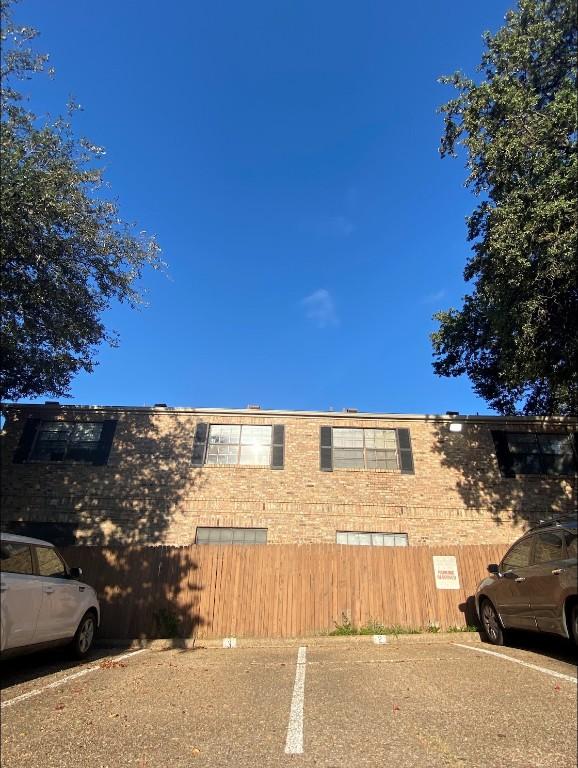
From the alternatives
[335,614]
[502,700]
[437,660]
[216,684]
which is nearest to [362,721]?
[502,700]

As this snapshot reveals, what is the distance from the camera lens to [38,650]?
5.52 metres

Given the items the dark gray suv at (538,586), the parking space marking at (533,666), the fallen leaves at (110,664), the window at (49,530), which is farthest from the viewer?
the window at (49,530)

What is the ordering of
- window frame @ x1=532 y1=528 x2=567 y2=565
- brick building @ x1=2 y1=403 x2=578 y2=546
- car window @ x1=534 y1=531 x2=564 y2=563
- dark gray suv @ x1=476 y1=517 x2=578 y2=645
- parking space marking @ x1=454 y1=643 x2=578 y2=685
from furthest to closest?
brick building @ x1=2 y1=403 x2=578 y2=546, car window @ x1=534 y1=531 x2=564 y2=563, window frame @ x1=532 y1=528 x2=567 y2=565, dark gray suv @ x1=476 y1=517 x2=578 y2=645, parking space marking @ x1=454 y1=643 x2=578 y2=685

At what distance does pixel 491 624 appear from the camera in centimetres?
777

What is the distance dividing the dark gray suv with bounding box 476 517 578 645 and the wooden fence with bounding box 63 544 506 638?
8.98 feet

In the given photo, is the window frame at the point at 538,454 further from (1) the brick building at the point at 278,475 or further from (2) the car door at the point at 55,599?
(2) the car door at the point at 55,599

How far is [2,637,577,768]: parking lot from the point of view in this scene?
310cm

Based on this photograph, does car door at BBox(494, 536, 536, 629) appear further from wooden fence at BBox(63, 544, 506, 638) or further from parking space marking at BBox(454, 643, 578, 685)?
wooden fence at BBox(63, 544, 506, 638)

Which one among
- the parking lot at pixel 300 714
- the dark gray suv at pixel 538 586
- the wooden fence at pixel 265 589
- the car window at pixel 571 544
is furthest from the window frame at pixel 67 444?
the car window at pixel 571 544

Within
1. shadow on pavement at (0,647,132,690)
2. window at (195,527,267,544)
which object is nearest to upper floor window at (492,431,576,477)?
window at (195,527,267,544)

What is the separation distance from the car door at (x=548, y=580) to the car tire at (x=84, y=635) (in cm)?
662

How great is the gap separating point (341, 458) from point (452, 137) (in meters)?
10.3

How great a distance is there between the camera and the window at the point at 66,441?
14.6 meters

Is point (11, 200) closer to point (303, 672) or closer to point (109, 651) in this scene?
point (109, 651)
